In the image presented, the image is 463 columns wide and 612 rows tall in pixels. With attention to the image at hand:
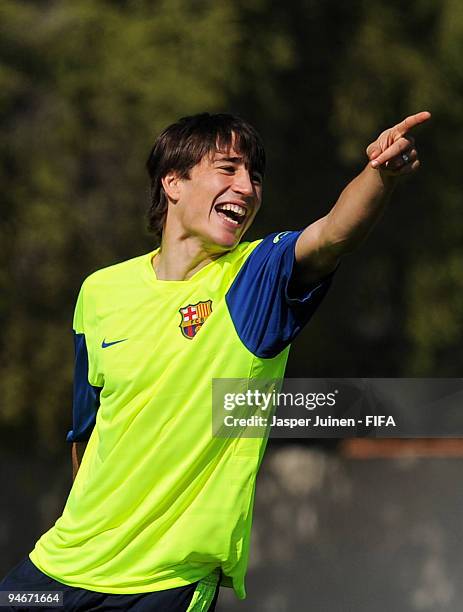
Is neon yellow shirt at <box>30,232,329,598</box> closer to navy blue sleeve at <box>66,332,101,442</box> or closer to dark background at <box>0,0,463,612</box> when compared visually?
navy blue sleeve at <box>66,332,101,442</box>

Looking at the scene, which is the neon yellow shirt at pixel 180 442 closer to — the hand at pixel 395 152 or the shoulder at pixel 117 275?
the shoulder at pixel 117 275

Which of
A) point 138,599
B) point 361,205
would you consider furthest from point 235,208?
point 138,599

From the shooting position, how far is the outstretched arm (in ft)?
5.64

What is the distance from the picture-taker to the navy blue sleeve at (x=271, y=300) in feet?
6.39

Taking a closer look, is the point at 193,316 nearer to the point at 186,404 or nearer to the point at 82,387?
the point at 186,404

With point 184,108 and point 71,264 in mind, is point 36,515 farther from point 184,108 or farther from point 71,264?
point 184,108

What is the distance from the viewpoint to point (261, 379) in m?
2.07

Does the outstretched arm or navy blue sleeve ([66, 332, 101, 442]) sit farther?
navy blue sleeve ([66, 332, 101, 442])

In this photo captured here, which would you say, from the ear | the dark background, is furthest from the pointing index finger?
the dark background

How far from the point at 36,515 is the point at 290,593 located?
1083 millimetres

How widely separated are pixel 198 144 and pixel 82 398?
0.56m

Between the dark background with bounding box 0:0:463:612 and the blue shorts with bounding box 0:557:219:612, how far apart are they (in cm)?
241

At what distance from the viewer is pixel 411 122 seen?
169 centimetres

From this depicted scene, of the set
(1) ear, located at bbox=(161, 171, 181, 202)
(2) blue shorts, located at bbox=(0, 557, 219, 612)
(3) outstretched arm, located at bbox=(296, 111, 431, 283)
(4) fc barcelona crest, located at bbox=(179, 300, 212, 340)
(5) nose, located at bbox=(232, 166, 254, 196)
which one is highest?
(1) ear, located at bbox=(161, 171, 181, 202)
